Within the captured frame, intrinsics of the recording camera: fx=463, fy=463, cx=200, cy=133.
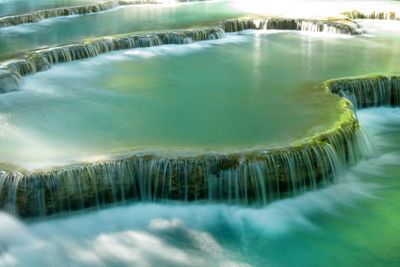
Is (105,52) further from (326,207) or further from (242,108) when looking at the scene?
(326,207)

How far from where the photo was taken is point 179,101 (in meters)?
9.19

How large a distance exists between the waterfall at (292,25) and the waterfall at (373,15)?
2913 mm

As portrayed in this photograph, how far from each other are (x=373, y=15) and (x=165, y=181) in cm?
1470

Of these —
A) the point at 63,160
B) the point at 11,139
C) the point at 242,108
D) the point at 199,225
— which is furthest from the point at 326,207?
the point at 11,139

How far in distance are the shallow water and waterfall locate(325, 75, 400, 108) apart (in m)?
3.14

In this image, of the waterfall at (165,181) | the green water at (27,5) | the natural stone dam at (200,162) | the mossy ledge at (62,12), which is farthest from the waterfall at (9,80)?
the green water at (27,5)

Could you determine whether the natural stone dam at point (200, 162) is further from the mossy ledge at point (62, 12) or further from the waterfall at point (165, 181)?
the mossy ledge at point (62, 12)

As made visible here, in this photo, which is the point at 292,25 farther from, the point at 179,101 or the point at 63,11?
the point at 63,11

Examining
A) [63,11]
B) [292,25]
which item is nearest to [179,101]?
[292,25]

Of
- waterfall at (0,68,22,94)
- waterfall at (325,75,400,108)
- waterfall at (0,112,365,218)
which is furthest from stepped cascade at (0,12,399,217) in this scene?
waterfall at (0,68,22,94)

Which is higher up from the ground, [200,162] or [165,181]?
[200,162]

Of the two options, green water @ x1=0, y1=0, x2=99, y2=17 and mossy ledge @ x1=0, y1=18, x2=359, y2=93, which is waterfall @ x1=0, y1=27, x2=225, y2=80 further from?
green water @ x1=0, y1=0, x2=99, y2=17

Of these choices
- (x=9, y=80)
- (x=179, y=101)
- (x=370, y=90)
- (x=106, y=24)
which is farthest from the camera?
(x=106, y=24)

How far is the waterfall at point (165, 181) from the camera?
6.45m
